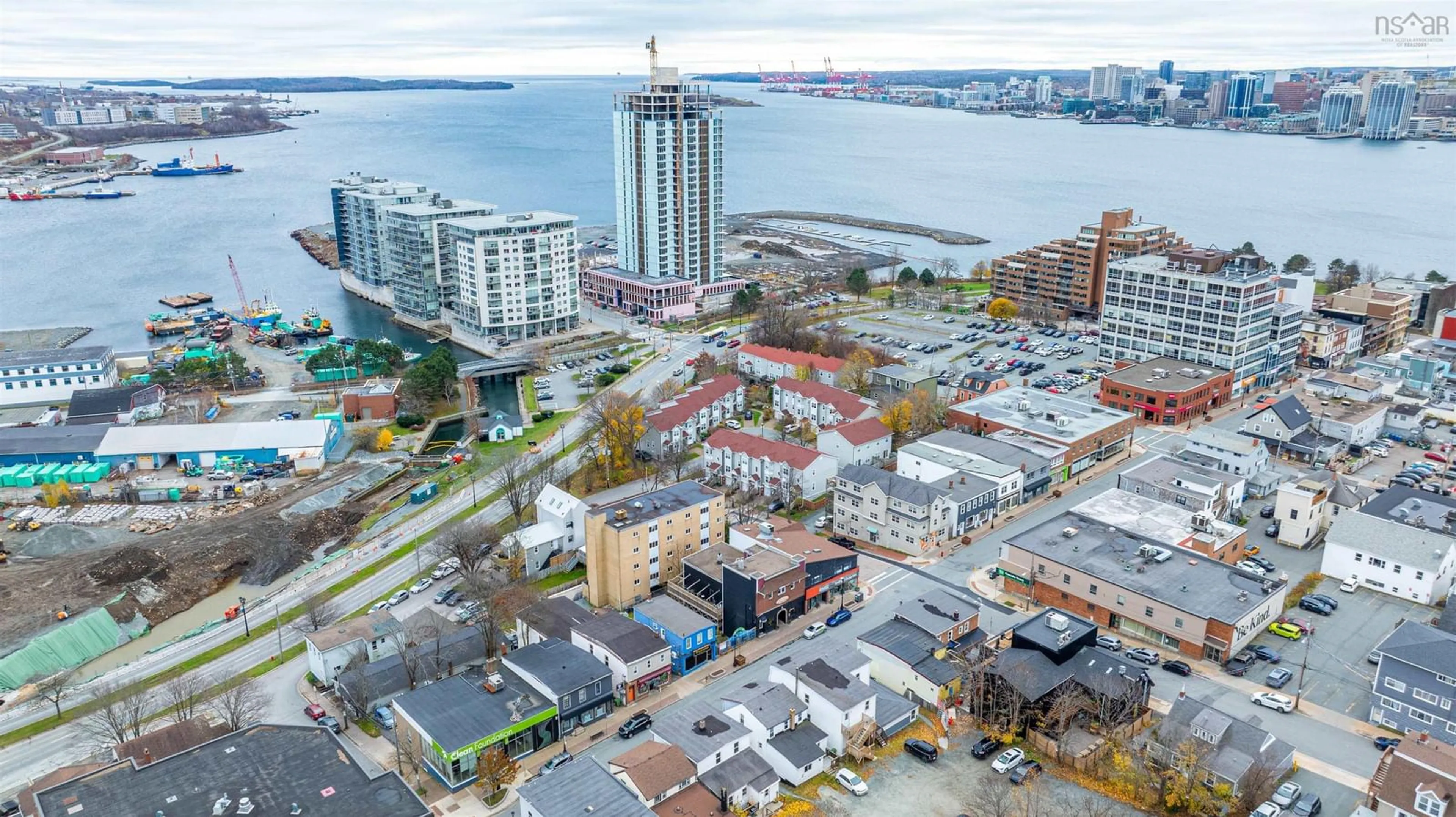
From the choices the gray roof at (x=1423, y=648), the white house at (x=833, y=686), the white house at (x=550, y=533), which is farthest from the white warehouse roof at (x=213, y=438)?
the gray roof at (x=1423, y=648)

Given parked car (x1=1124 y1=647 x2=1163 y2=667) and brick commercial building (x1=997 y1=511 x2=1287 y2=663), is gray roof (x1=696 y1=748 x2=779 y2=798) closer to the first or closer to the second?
parked car (x1=1124 y1=647 x2=1163 y2=667)

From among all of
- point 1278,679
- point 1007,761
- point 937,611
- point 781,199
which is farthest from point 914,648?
point 781,199

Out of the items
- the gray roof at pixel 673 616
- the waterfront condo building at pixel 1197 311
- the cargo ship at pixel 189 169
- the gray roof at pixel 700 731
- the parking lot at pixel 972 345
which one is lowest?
the gray roof at pixel 700 731

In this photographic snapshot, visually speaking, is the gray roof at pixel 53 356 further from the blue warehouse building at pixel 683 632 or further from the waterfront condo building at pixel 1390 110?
the waterfront condo building at pixel 1390 110

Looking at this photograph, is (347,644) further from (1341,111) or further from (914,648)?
(1341,111)

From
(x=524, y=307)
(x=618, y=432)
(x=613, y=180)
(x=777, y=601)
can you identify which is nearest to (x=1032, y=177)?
(x=613, y=180)

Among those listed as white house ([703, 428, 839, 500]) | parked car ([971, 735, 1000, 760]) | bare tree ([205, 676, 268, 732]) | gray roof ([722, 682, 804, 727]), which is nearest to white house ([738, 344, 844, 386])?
white house ([703, 428, 839, 500])
